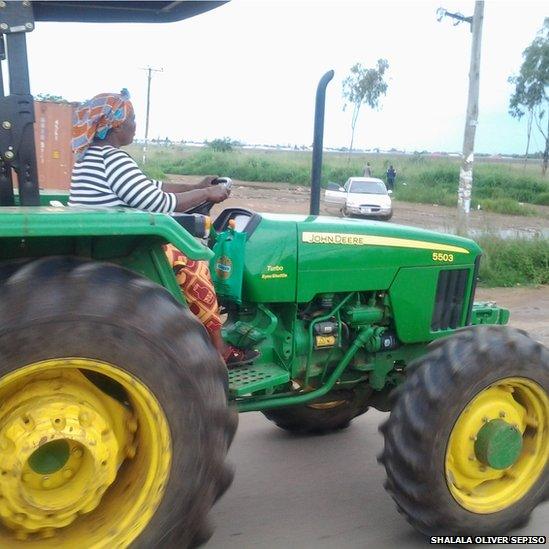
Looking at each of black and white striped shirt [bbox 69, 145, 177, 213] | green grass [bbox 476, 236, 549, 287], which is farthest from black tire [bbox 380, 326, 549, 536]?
green grass [bbox 476, 236, 549, 287]

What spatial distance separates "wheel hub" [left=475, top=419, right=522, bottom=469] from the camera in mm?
3145

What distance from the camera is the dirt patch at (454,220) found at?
8695 millimetres

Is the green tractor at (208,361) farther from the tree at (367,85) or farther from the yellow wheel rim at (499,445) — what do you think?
the tree at (367,85)

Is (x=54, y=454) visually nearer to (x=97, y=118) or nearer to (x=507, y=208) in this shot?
(x=97, y=118)

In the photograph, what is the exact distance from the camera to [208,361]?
245 cm

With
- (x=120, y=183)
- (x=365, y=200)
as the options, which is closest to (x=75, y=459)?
(x=120, y=183)

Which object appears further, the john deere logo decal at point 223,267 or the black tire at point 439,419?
the john deere logo decal at point 223,267

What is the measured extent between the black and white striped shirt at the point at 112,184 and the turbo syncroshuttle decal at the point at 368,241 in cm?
69

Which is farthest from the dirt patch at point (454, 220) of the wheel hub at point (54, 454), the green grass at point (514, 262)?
the wheel hub at point (54, 454)

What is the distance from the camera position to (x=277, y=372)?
10.8 feet

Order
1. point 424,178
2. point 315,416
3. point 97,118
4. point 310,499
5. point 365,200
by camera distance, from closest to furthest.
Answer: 1. point 97,118
2. point 310,499
3. point 315,416
4. point 365,200
5. point 424,178

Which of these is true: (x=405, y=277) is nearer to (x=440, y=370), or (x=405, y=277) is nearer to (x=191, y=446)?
(x=440, y=370)

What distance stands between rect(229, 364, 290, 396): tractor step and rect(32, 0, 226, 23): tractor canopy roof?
1616mm

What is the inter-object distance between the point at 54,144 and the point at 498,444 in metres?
7.79
